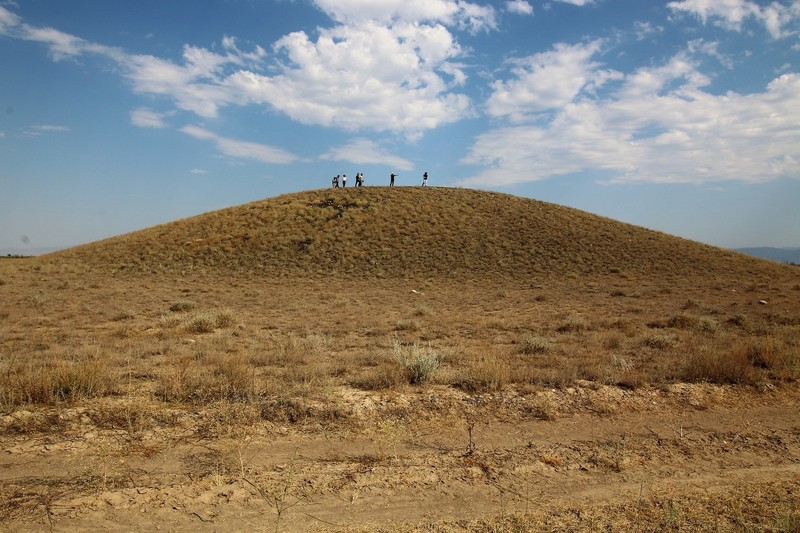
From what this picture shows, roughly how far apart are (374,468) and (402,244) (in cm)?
3540

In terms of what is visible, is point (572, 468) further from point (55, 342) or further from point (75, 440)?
point (55, 342)

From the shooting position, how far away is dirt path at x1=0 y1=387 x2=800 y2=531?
11.5 ft

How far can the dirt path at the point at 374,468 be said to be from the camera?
350 cm

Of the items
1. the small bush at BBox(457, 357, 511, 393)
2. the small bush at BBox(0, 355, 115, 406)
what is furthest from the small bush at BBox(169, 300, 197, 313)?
the small bush at BBox(457, 357, 511, 393)

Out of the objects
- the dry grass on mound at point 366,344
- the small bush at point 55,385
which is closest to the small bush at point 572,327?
the dry grass on mound at point 366,344

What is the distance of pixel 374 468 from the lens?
13.9 feet

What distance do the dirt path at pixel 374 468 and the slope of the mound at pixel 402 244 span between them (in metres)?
28.4

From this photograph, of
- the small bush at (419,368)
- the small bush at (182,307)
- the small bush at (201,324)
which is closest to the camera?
the small bush at (419,368)

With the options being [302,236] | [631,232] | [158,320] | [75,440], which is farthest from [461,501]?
[631,232]

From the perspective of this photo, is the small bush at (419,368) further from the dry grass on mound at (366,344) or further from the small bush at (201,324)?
the small bush at (201,324)

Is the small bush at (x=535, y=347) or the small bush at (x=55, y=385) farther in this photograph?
the small bush at (x=535, y=347)

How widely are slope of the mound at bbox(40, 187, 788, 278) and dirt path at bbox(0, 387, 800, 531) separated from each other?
1117 inches

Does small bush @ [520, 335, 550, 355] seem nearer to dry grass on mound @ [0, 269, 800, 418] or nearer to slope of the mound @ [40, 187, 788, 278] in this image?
dry grass on mound @ [0, 269, 800, 418]

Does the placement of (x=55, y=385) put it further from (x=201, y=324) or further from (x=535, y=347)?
(x=535, y=347)
